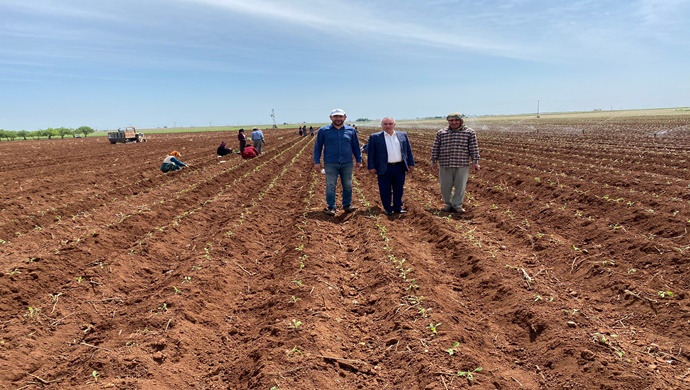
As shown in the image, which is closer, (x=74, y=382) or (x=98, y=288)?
(x=74, y=382)

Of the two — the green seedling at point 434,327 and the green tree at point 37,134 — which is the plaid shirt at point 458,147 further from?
the green tree at point 37,134

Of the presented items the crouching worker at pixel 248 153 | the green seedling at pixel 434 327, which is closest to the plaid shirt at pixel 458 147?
the green seedling at pixel 434 327

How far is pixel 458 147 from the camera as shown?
743 cm

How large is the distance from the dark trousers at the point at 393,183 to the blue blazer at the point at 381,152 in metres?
0.12

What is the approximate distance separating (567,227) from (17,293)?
7468 mm

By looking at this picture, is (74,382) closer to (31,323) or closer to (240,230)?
(31,323)

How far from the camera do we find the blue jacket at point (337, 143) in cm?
724

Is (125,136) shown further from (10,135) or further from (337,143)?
(10,135)

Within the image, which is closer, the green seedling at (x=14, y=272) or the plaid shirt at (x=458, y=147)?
the green seedling at (x=14, y=272)

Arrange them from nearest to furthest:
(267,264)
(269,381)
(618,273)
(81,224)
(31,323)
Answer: (269,381), (31,323), (618,273), (267,264), (81,224)

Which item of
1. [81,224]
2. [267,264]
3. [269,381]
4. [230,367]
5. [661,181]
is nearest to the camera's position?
[269,381]

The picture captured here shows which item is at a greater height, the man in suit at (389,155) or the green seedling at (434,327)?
the man in suit at (389,155)

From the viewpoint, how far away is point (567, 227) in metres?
6.29

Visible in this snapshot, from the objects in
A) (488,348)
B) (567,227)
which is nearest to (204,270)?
(488,348)
